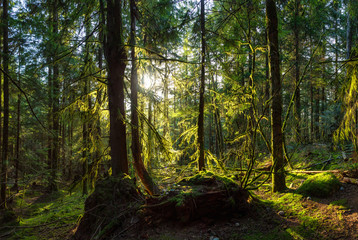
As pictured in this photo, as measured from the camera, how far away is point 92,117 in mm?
5762

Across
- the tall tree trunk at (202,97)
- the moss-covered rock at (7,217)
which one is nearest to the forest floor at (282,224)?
the tall tree trunk at (202,97)

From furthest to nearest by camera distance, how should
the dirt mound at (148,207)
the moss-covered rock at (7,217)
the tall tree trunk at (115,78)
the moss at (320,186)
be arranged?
the moss-covered rock at (7,217) < the tall tree trunk at (115,78) < the moss at (320,186) < the dirt mound at (148,207)

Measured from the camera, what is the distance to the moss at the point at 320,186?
4.37 meters

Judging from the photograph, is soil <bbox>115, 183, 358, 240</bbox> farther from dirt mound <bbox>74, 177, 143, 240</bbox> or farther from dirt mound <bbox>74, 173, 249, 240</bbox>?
dirt mound <bbox>74, 177, 143, 240</bbox>

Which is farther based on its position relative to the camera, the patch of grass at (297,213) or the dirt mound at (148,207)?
the dirt mound at (148,207)

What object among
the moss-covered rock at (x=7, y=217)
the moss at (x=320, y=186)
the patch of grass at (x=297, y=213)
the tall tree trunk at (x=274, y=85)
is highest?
the tall tree trunk at (x=274, y=85)

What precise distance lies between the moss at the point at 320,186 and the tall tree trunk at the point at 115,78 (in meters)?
4.45

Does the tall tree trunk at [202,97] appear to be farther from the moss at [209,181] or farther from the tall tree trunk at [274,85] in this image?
the tall tree trunk at [274,85]

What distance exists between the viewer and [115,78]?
4996mm

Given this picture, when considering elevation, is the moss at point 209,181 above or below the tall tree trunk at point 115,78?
below

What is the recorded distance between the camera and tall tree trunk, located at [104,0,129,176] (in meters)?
4.93

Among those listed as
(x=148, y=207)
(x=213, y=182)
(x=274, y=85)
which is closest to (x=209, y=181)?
(x=213, y=182)

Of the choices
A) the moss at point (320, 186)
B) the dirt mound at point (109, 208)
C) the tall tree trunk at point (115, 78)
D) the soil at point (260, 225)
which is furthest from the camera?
the tall tree trunk at point (115, 78)

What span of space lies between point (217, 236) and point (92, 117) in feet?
14.6
